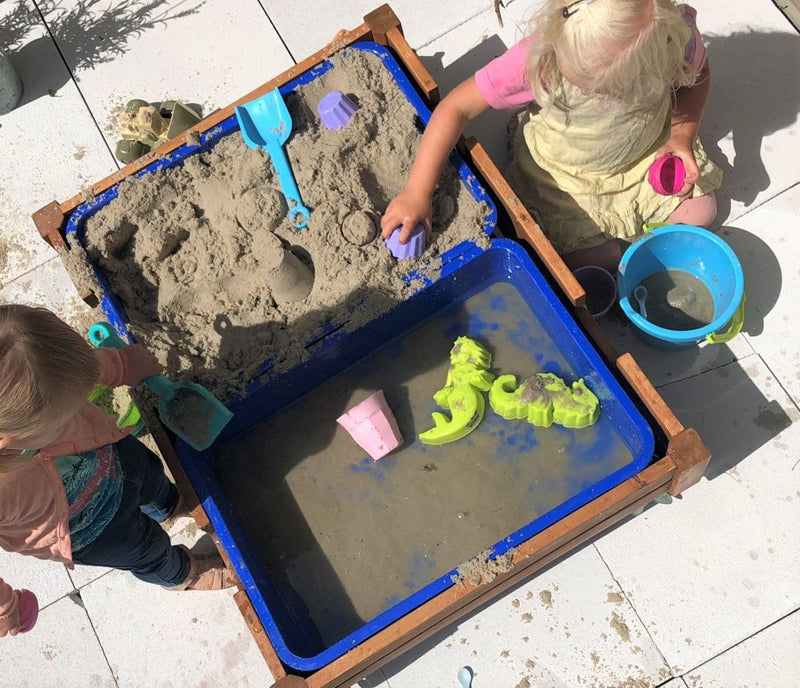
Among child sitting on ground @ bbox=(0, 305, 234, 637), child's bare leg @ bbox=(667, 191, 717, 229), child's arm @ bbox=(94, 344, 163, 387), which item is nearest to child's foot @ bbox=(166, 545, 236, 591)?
child sitting on ground @ bbox=(0, 305, 234, 637)

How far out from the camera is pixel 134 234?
1468mm

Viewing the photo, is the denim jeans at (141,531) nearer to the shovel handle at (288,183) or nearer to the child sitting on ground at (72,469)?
the child sitting on ground at (72,469)

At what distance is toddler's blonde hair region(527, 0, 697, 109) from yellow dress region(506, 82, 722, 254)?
0.48 ft

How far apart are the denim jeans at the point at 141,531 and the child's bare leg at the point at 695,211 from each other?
109 cm

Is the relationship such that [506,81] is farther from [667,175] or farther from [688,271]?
[688,271]

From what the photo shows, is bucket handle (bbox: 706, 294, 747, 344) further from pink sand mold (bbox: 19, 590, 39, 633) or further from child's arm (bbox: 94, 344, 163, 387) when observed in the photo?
pink sand mold (bbox: 19, 590, 39, 633)

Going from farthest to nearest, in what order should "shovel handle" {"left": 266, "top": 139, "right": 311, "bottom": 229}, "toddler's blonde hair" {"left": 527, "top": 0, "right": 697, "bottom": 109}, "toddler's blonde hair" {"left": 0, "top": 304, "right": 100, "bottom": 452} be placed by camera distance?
"shovel handle" {"left": 266, "top": 139, "right": 311, "bottom": 229}
"toddler's blonde hair" {"left": 527, "top": 0, "right": 697, "bottom": 109}
"toddler's blonde hair" {"left": 0, "top": 304, "right": 100, "bottom": 452}

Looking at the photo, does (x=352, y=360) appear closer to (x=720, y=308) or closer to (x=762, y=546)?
(x=720, y=308)

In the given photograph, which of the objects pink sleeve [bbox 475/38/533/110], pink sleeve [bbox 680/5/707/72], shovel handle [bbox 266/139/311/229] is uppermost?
→ shovel handle [bbox 266/139/311/229]

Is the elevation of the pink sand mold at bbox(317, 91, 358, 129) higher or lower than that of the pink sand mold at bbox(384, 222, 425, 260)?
higher

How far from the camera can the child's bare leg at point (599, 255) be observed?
1.47m

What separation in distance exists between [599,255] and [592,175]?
163mm

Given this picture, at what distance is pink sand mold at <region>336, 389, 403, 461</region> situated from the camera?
137cm

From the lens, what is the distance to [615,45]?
1.03 metres
